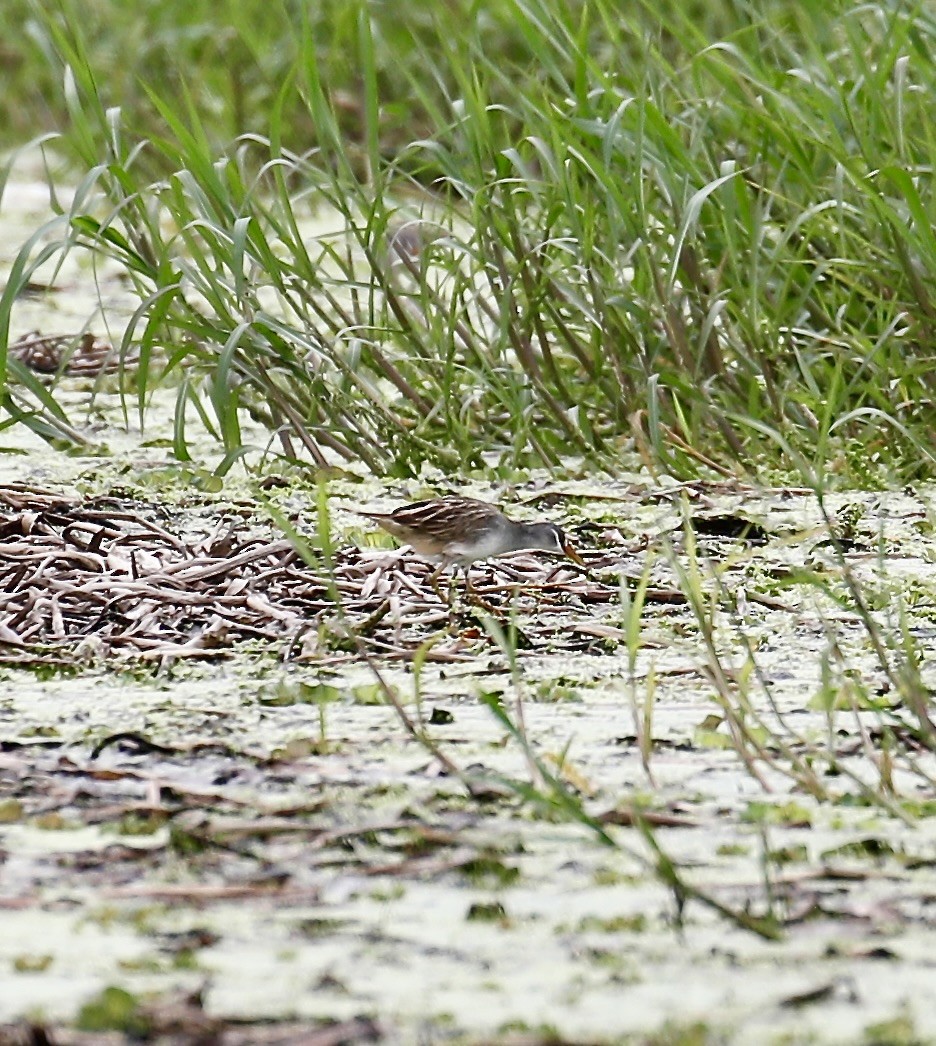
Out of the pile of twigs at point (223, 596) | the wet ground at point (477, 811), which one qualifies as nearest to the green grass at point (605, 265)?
the pile of twigs at point (223, 596)

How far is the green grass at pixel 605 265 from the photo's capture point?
3.52m

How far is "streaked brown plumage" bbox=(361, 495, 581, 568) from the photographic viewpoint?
9.37ft

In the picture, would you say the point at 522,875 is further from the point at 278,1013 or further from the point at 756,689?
the point at 756,689

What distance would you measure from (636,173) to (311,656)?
1.25 meters

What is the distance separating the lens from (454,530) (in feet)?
9.37

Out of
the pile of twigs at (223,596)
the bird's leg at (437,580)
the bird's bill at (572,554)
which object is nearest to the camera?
the pile of twigs at (223,596)

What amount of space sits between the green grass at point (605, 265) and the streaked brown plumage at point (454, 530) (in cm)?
59

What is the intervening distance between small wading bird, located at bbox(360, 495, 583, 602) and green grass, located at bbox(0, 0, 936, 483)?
1.93 ft

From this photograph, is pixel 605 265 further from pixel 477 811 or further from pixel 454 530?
pixel 477 811

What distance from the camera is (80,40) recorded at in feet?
11.2

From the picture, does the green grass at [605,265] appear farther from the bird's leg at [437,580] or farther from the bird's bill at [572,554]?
the bird's leg at [437,580]

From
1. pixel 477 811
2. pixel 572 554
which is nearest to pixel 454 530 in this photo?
pixel 572 554

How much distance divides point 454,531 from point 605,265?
1197 millimetres

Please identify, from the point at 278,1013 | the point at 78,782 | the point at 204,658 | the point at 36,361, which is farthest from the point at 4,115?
the point at 278,1013
